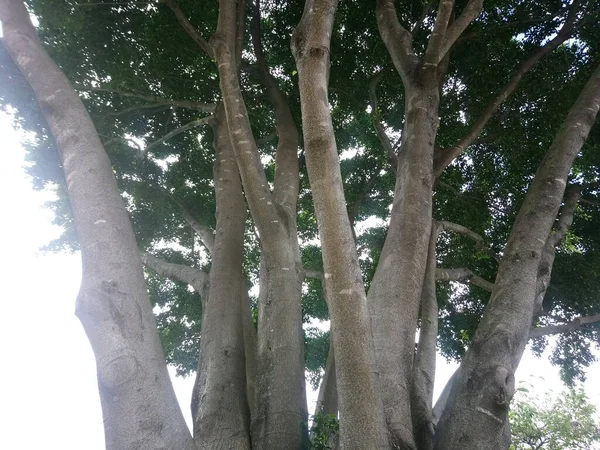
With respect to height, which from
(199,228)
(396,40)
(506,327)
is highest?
(396,40)

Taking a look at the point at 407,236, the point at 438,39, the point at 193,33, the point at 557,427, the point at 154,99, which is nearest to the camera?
the point at 407,236

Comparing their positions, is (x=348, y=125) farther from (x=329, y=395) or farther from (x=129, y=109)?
(x=329, y=395)

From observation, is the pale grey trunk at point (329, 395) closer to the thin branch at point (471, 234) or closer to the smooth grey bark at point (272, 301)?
the smooth grey bark at point (272, 301)

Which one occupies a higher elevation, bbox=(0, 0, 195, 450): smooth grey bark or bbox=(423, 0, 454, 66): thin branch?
bbox=(423, 0, 454, 66): thin branch

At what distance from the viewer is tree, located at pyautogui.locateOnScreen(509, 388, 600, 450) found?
1080 cm

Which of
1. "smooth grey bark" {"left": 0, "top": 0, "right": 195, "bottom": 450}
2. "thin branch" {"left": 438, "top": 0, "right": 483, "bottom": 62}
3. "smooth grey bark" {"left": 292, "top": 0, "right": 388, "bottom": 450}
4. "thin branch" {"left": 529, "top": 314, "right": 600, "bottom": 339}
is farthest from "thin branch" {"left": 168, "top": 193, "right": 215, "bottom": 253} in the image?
"thin branch" {"left": 529, "top": 314, "right": 600, "bottom": 339}

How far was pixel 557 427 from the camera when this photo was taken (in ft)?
36.7

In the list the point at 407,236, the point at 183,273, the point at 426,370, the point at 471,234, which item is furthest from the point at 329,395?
the point at 471,234

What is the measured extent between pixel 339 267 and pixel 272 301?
1.41m

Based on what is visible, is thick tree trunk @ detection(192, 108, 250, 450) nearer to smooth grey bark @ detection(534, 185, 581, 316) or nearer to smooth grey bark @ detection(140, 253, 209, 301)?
smooth grey bark @ detection(140, 253, 209, 301)

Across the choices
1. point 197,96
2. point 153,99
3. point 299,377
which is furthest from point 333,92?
point 299,377

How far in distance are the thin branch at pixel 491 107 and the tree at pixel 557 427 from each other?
8118 millimetres

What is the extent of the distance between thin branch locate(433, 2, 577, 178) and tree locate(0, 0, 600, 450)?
0.08 ft

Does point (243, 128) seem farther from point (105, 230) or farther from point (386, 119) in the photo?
point (386, 119)
